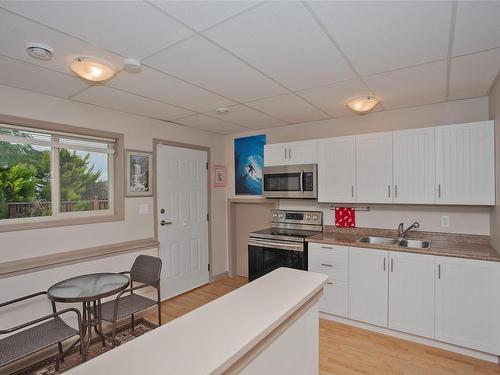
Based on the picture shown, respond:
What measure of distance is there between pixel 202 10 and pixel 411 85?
198 cm

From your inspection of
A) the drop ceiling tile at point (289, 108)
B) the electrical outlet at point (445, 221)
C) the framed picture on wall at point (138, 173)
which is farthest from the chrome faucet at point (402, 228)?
the framed picture on wall at point (138, 173)

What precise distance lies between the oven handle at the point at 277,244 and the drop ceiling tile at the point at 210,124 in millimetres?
1629

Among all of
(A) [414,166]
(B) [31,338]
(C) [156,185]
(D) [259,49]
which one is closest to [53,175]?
(C) [156,185]

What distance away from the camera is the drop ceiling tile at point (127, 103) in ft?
8.46

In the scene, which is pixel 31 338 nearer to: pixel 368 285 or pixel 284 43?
pixel 284 43

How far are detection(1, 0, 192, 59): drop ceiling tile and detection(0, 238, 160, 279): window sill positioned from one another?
1.94 metres

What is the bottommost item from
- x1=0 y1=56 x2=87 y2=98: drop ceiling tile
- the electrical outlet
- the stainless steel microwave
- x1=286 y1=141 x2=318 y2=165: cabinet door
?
the electrical outlet

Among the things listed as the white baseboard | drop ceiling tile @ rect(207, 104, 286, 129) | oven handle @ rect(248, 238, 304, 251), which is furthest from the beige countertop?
drop ceiling tile @ rect(207, 104, 286, 129)

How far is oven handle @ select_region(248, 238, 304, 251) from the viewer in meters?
3.27

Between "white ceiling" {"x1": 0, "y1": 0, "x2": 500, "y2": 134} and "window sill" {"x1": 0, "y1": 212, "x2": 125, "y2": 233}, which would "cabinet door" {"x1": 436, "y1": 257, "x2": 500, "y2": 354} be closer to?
"white ceiling" {"x1": 0, "y1": 0, "x2": 500, "y2": 134}

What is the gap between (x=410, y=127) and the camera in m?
3.17

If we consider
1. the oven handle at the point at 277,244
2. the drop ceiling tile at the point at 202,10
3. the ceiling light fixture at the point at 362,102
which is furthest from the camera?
the oven handle at the point at 277,244

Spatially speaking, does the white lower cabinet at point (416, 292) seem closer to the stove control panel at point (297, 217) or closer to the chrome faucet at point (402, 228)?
the chrome faucet at point (402, 228)

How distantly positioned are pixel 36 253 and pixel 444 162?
12.9 feet
